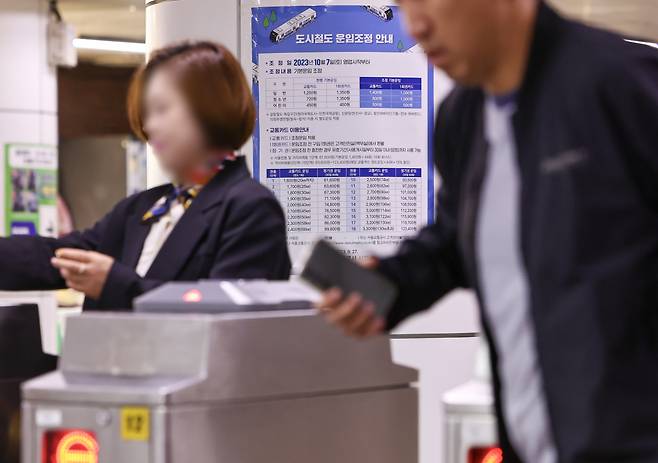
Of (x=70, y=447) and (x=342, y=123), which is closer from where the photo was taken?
(x=70, y=447)

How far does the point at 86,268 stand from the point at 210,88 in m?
0.41

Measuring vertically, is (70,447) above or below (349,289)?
below

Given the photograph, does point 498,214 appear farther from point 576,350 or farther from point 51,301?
point 51,301

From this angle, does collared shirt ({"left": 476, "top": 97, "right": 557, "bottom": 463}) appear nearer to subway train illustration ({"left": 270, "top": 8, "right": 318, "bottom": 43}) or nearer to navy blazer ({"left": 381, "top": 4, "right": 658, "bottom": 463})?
navy blazer ({"left": 381, "top": 4, "right": 658, "bottom": 463})

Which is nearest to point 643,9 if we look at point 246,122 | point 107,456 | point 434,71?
point 434,71

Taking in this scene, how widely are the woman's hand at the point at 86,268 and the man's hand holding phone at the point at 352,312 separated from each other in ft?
2.01

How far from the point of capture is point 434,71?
359 cm

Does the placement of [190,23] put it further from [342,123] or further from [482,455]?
[482,455]

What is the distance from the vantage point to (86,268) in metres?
2.18

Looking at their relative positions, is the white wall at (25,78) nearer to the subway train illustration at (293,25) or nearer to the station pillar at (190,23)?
the station pillar at (190,23)

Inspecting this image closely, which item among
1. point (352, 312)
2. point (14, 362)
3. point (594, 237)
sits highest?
point (594, 237)

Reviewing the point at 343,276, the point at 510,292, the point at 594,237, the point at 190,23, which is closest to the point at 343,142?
the point at 190,23

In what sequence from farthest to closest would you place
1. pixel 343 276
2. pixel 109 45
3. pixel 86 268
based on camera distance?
pixel 109 45 → pixel 86 268 → pixel 343 276

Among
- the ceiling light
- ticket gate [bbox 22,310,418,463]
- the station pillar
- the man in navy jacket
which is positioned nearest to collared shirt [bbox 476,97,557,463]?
the man in navy jacket
